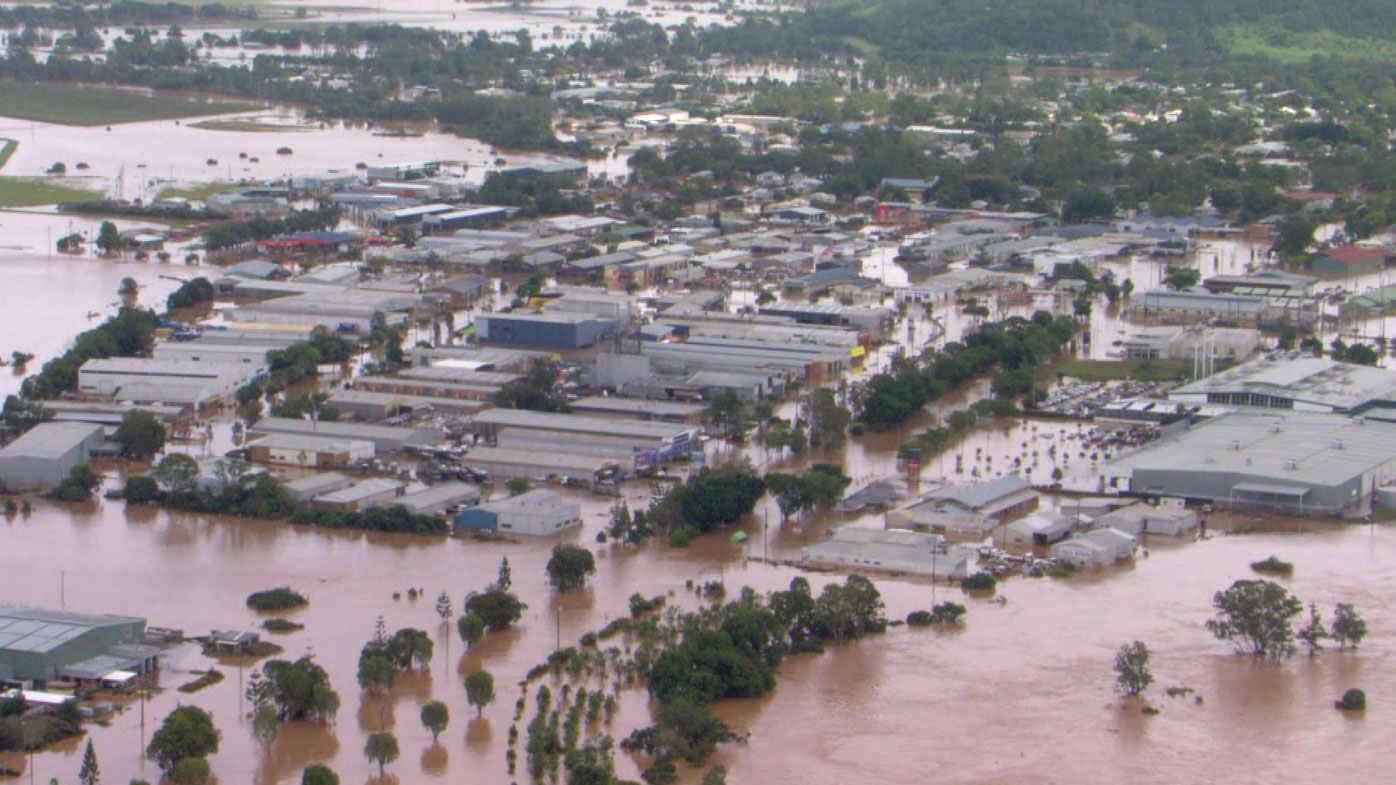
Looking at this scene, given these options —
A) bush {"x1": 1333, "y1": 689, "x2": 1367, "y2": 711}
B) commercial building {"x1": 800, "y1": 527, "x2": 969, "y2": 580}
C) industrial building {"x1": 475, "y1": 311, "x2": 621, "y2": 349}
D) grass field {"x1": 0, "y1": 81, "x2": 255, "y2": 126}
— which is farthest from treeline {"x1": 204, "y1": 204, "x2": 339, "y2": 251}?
bush {"x1": 1333, "y1": 689, "x2": 1367, "y2": 711}

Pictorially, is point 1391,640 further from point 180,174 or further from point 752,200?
point 180,174

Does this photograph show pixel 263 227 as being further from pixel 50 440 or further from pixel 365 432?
pixel 50 440

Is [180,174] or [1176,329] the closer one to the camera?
[1176,329]

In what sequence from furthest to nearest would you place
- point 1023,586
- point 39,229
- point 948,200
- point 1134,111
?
1. point 1134,111
2. point 948,200
3. point 39,229
4. point 1023,586

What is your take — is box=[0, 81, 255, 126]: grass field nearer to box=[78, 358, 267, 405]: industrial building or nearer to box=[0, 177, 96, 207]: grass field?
box=[0, 177, 96, 207]: grass field

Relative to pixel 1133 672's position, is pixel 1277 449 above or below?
above

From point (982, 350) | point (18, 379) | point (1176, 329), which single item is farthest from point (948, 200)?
point (18, 379)

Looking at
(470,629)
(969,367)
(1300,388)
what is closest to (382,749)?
(470,629)
